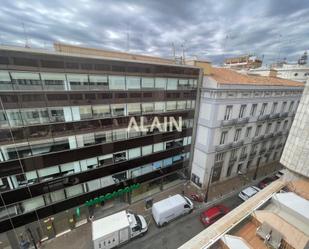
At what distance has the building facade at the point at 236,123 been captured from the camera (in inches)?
855

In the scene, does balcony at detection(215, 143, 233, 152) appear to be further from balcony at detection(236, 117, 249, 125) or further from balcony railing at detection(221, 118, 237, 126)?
balcony at detection(236, 117, 249, 125)

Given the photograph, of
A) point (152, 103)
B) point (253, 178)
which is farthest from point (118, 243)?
point (253, 178)

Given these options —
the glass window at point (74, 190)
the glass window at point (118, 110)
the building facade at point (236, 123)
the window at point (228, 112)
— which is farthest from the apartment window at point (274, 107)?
the glass window at point (74, 190)

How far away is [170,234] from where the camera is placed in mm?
18172

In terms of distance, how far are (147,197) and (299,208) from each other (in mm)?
17677

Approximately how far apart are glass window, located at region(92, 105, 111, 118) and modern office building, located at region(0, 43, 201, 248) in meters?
0.10

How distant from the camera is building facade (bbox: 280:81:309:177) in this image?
12.4 meters

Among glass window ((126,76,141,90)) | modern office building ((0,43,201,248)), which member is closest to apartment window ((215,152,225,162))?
modern office building ((0,43,201,248))

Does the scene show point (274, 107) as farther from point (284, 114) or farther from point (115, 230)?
point (115, 230)

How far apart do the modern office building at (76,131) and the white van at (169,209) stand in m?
4.12

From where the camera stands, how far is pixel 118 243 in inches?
639

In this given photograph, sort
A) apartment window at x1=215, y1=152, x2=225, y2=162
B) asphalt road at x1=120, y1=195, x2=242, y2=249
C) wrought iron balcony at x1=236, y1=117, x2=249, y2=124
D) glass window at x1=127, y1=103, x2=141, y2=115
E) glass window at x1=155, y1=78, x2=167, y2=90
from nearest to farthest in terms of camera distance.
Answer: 1. asphalt road at x1=120, y1=195, x2=242, y2=249
2. glass window at x1=127, y1=103, x2=141, y2=115
3. glass window at x1=155, y1=78, x2=167, y2=90
4. wrought iron balcony at x1=236, y1=117, x2=249, y2=124
5. apartment window at x1=215, y1=152, x2=225, y2=162

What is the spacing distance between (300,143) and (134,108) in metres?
15.7

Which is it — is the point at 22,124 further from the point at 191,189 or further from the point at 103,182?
the point at 191,189
